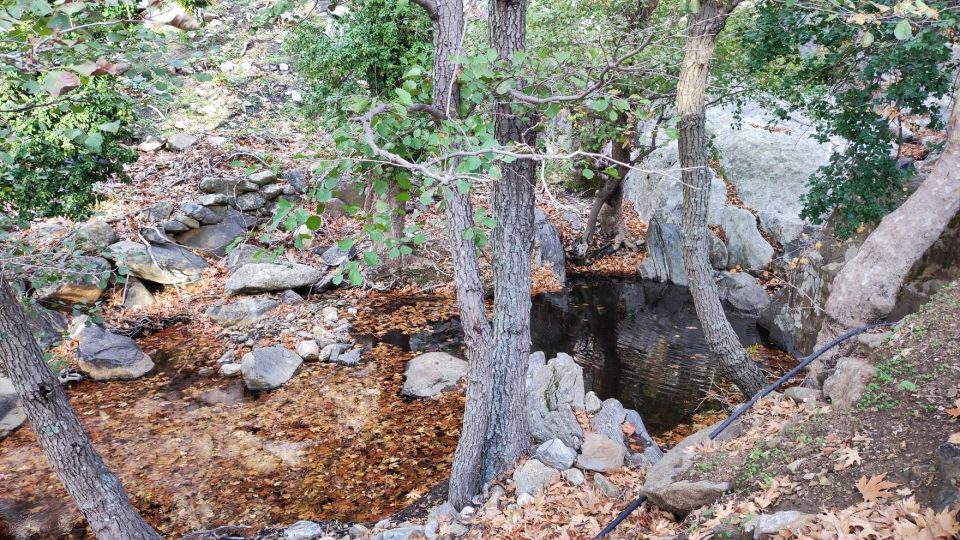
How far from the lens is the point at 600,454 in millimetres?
5570

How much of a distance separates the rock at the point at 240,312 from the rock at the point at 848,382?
29.4 feet

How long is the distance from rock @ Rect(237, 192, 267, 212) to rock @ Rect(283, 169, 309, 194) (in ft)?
2.58

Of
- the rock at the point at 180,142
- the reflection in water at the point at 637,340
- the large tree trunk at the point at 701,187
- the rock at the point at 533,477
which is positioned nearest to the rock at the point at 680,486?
the rock at the point at 533,477

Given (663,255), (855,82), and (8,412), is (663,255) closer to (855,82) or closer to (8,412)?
(855,82)

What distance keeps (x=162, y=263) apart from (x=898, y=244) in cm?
1163

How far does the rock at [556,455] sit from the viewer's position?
5363mm

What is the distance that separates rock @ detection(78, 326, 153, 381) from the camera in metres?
8.62

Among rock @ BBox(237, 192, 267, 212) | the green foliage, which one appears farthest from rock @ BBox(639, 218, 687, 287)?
rock @ BBox(237, 192, 267, 212)

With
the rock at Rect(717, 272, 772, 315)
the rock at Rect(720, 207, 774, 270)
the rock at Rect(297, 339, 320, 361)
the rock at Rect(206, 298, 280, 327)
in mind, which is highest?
the rock at Rect(720, 207, 774, 270)

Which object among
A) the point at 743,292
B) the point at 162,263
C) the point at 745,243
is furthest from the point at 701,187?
the point at 162,263

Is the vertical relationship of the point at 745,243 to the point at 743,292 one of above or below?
above

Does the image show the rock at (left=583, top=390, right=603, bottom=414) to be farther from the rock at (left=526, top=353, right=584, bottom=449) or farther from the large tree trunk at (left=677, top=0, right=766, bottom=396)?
the large tree trunk at (left=677, top=0, right=766, bottom=396)

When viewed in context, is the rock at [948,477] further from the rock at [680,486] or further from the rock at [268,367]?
the rock at [268,367]

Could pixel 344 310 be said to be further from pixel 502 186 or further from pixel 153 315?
pixel 502 186
